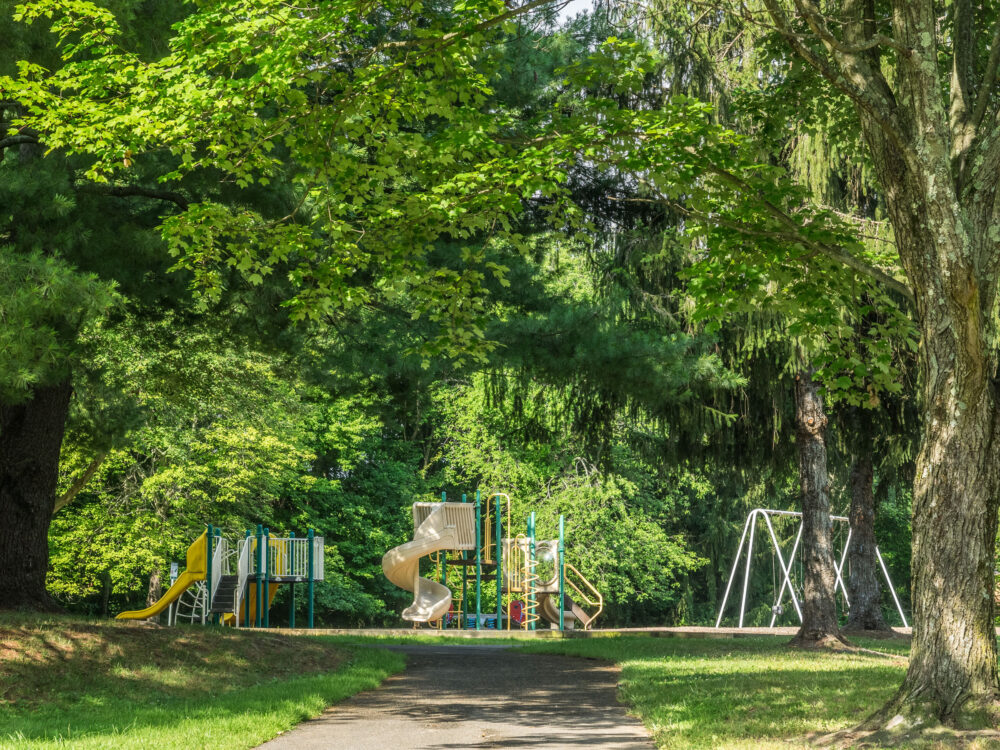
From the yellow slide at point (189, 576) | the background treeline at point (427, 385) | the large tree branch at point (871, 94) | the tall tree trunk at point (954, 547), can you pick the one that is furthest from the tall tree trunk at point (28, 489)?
the tall tree trunk at point (954, 547)

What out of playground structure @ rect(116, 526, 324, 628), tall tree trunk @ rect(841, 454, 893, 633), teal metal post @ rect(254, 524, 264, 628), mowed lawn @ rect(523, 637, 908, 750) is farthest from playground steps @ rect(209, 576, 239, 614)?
tall tree trunk @ rect(841, 454, 893, 633)

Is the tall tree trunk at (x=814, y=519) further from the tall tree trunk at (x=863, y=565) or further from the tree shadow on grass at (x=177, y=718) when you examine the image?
the tree shadow on grass at (x=177, y=718)

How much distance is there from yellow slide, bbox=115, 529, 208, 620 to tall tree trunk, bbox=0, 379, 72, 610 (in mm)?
4465

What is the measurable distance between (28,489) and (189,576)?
5.34m

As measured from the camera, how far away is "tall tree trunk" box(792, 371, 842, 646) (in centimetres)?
1508

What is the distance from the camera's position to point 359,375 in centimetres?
1331

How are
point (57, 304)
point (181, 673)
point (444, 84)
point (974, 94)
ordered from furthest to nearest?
point (181, 673) → point (444, 84) → point (974, 94) → point (57, 304)

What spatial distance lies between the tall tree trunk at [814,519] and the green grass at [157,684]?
6.28 metres

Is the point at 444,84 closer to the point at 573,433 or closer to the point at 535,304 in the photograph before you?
the point at 535,304

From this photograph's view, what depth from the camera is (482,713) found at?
8430mm

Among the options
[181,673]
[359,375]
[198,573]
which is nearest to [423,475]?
[198,573]

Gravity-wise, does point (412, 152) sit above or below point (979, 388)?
above

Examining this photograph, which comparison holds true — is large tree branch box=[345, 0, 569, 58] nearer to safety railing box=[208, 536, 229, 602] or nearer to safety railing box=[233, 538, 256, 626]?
safety railing box=[208, 536, 229, 602]

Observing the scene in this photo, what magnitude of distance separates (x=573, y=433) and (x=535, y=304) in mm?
5062
